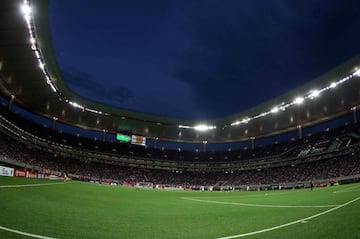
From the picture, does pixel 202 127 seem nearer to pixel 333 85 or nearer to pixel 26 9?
pixel 333 85

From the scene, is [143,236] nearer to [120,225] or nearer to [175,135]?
[120,225]

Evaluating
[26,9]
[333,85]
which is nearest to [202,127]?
[333,85]

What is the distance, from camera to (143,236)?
16.9 ft

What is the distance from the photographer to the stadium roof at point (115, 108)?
3047cm

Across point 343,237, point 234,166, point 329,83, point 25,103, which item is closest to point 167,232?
point 343,237

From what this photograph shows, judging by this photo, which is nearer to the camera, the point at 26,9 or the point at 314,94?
the point at 26,9

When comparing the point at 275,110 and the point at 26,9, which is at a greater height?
the point at 26,9

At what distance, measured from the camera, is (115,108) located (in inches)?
2335

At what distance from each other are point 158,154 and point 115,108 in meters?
25.4

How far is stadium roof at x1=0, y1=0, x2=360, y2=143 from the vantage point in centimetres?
3047

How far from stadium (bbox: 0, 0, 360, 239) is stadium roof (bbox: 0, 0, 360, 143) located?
17 centimetres

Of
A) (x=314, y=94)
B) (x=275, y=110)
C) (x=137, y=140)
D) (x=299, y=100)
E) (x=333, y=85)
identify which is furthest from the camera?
(x=137, y=140)

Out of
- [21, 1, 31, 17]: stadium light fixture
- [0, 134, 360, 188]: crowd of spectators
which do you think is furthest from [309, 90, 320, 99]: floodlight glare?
[21, 1, 31, 17]: stadium light fixture

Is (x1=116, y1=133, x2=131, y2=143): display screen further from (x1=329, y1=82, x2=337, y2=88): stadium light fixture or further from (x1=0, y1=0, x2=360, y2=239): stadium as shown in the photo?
(x1=329, y1=82, x2=337, y2=88): stadium light fixture
